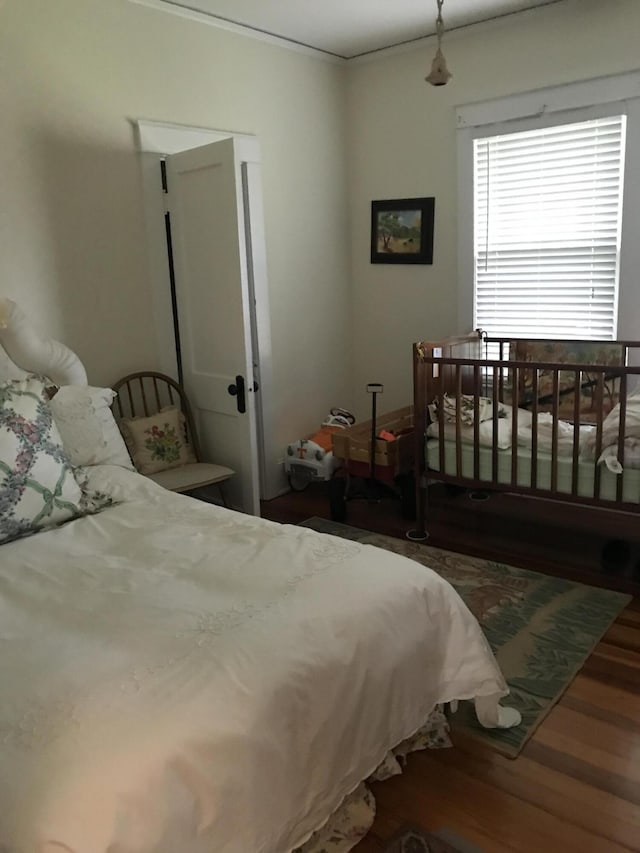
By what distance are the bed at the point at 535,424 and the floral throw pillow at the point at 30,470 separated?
1.68m

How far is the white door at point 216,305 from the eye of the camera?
307cm

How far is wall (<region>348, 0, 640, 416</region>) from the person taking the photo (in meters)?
3.48

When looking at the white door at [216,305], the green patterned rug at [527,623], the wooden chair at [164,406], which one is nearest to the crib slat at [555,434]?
the green patterned rug at [527,623]

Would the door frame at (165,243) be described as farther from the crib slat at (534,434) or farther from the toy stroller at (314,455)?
the crib slat at (534,434)

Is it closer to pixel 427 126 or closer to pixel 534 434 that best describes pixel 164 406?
pixel 534 434

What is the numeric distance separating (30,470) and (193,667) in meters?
1.03

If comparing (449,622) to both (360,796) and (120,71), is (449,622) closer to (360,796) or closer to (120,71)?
(360,796)

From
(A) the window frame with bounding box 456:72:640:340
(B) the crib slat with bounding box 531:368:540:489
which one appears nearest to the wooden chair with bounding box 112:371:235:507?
(B) the crib slat with bounding box 531:368:540:489

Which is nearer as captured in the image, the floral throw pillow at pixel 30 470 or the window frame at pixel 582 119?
the floral throw pillow at pixel 30 470

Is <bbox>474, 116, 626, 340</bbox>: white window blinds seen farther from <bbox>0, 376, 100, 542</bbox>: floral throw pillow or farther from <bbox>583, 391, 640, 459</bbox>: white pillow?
<bbox>0, 376, 100, 542</bbox>: floral throw pillow

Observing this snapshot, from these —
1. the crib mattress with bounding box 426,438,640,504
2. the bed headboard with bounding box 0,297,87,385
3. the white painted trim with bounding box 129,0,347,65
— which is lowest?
the crib mattress with bounding box 426,438,640,504

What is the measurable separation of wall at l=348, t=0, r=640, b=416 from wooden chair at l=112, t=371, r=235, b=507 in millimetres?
1528

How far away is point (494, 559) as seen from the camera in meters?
3.22

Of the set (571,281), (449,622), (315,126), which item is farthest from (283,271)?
(449,622)
